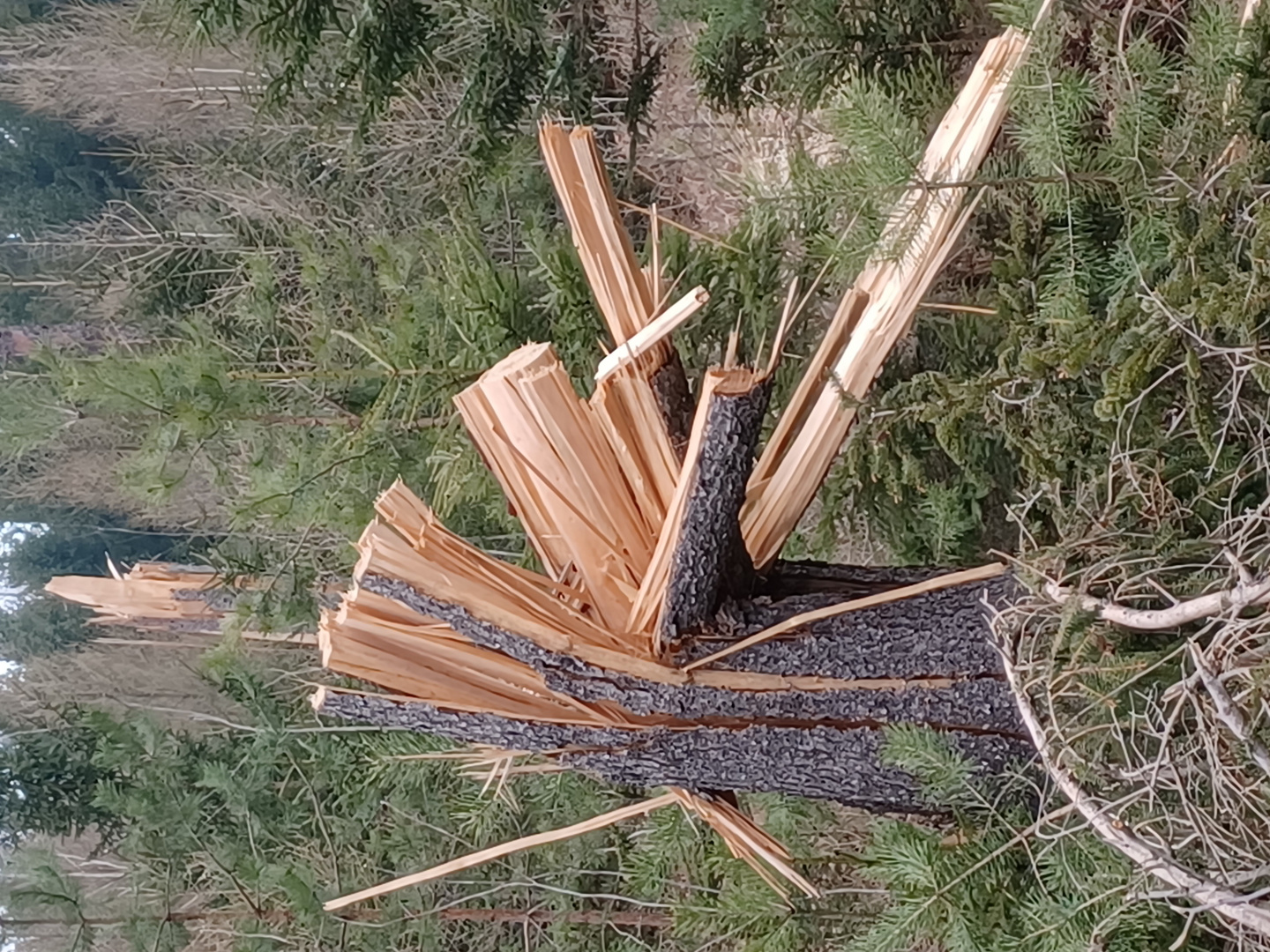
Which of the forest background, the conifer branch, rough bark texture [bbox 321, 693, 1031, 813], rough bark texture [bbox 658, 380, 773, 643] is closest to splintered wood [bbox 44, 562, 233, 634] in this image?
the forest background

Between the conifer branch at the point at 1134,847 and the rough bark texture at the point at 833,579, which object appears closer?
the conifer branch at the point at 1134,847

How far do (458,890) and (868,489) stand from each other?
61.6 inches

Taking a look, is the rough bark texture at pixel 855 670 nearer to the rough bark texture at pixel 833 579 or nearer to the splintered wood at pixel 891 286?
the rough bark texture at pixel 833 579

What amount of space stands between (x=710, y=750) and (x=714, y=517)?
0.32 metres

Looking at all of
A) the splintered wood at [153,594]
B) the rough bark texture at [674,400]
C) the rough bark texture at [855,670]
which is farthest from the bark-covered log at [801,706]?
the splintered wood at [153,594]

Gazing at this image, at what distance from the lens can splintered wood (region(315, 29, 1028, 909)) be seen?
3.97ft

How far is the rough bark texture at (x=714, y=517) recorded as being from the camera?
113 centimetres

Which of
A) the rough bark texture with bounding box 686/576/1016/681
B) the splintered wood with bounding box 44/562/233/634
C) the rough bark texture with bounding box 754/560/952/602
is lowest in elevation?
the splintered wood with bounding box 44/562/233/634

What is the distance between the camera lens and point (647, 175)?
9.65 ft

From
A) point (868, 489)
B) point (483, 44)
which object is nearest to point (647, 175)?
point (483, 44)

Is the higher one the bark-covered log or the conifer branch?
the conifer branch

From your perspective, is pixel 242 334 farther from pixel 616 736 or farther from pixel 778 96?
pixel 616 736

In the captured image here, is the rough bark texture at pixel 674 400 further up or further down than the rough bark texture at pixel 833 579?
further up

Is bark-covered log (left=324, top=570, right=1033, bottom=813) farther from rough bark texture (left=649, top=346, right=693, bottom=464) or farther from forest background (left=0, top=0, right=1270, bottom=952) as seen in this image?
rough bark texture (left=649, top=346, right=693, bottom=464)
